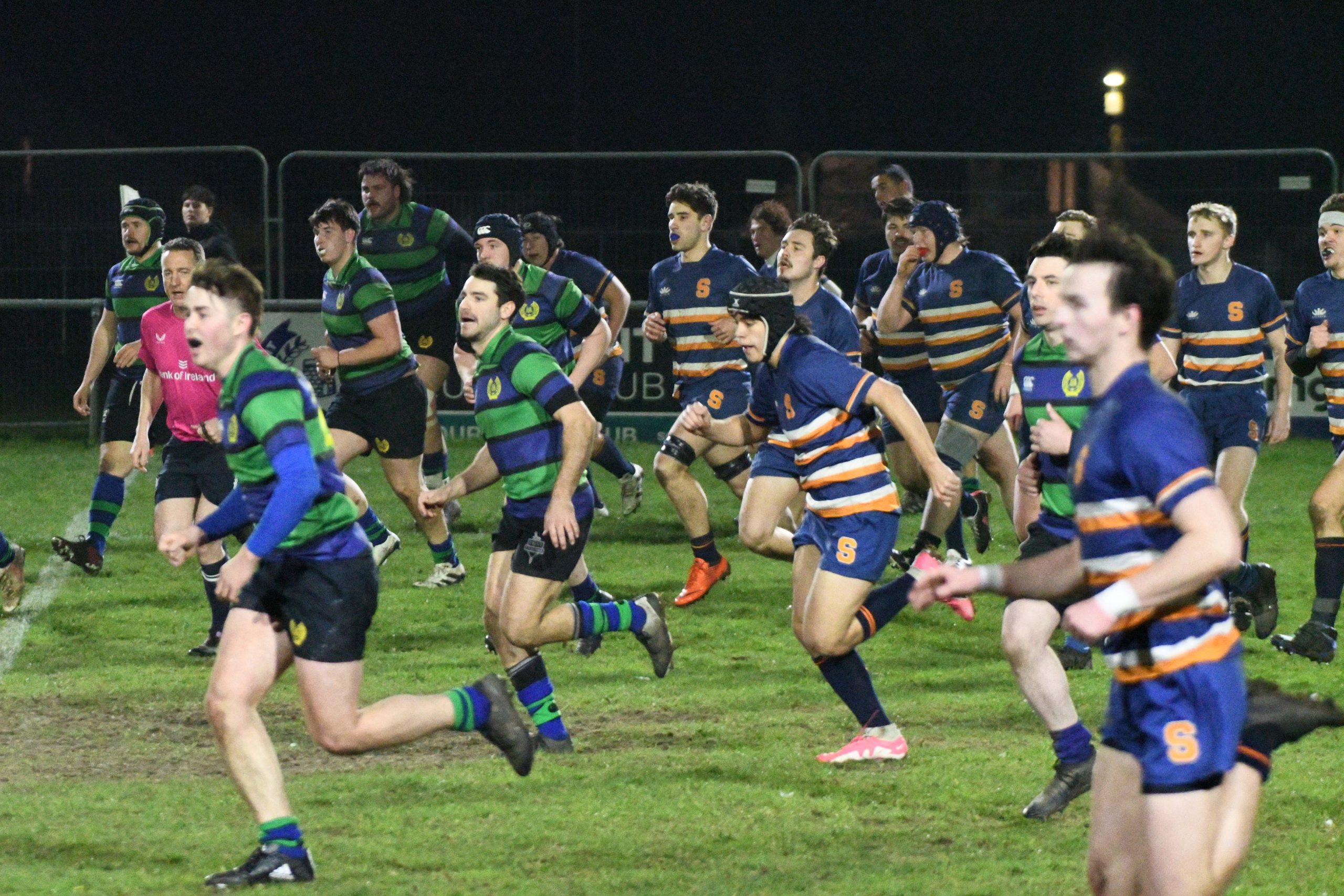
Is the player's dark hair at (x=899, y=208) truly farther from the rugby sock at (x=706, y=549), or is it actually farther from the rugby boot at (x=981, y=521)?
the rugby sock at (x=706, y=549)

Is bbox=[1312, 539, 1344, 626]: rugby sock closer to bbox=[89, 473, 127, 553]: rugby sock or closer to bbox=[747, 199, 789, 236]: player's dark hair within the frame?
bbox=[747, 199, 789, 236]: player's dark hair

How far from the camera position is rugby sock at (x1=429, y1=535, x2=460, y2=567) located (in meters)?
10.7

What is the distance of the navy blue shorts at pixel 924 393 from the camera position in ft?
39.8

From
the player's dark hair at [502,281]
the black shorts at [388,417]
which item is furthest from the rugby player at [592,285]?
the player's dark hair at [502,281]

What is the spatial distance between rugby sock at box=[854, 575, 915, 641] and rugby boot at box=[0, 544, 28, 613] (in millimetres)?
5163

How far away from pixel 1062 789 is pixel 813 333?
300cm

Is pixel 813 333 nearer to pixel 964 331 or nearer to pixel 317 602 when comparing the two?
pixel 964 331

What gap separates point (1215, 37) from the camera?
31.2 m

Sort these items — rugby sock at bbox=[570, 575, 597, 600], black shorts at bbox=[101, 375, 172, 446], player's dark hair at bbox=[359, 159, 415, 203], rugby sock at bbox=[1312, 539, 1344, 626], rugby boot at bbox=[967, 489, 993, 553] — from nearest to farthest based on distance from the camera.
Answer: rugby sock at bbox=[570, 575, 597, 600]
rugby sock at bbox=[1312, 539, 1344, 626]
black shorts at bbox=[101, 375, 172, 446]
rugby boot at bbox=[967, 489, 993, 553]
player's dark hair at bbox=[359, 159, 415, 203]

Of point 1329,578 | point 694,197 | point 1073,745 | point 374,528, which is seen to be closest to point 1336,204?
point 1329,578

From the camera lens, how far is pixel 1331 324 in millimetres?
9203

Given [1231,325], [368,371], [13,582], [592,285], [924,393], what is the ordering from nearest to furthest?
[1231,325], [13,582], [368,371], [592,285], [924,393]

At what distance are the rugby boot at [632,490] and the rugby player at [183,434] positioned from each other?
407 centimetres

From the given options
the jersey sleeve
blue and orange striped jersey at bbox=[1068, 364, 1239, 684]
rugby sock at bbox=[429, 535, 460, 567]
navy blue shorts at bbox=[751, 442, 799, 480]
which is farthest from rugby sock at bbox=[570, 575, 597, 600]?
the jersey sleeve
